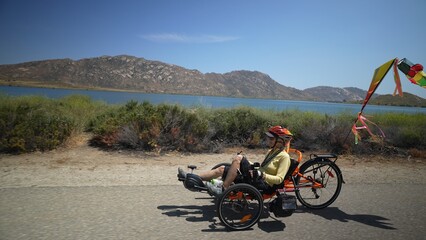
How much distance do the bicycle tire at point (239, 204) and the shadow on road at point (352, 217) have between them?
126cm

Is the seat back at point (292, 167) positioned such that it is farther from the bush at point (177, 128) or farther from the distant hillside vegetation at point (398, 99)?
the bush at point (177, 128)

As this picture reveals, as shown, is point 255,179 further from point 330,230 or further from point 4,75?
point 4,75

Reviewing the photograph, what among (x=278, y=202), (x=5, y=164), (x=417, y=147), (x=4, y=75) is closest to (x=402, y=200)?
(x=278, y=202)

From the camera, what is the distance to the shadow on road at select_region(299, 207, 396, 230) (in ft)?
14.3

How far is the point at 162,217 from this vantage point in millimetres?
4195

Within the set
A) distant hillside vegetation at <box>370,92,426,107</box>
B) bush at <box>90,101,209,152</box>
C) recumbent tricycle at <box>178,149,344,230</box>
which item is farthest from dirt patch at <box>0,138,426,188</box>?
distant hillside vegetation at <box>370,92,426,107</box>

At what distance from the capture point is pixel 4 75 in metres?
160

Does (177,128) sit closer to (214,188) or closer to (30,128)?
(30,128)

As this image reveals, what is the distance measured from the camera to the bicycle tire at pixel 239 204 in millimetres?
3977

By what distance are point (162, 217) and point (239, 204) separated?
116 centimetres

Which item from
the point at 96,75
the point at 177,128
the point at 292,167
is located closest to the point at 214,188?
the point at 292,167

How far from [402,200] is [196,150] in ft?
18.9

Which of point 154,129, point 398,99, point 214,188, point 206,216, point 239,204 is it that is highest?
point 398,99

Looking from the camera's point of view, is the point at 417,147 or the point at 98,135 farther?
the point at 417,147
